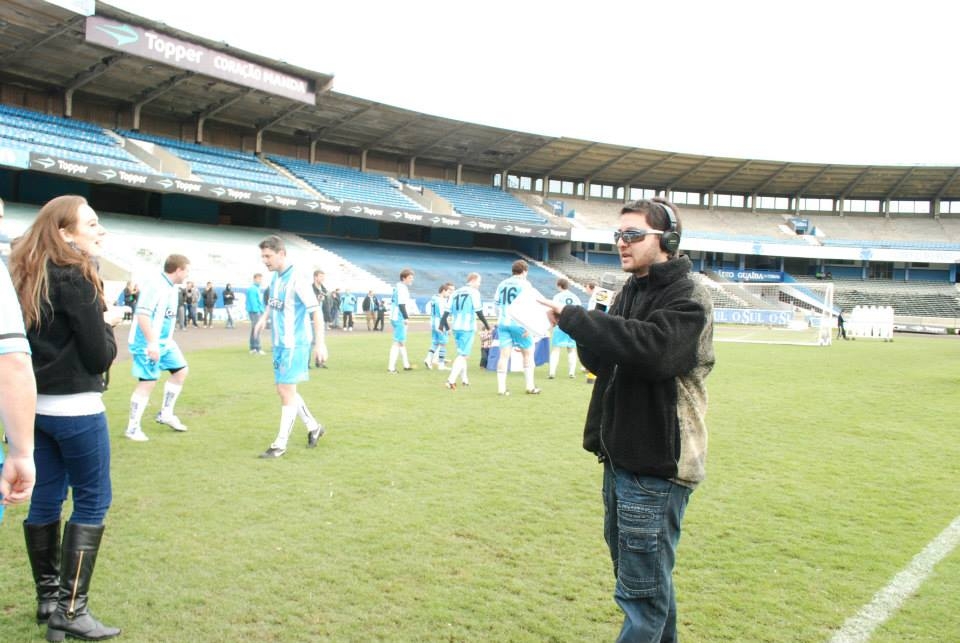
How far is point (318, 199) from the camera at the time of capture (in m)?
38.1

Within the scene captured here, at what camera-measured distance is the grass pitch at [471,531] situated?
3602mm

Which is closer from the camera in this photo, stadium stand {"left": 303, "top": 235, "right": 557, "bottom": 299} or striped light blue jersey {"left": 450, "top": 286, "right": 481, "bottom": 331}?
striped light blue jersey {"left": 450, "top": 286, "right": 481, "bottom": 331}

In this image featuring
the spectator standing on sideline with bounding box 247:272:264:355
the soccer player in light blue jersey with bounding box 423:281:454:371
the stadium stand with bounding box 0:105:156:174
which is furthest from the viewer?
the stadium stand with bounding box 0:105:156:174

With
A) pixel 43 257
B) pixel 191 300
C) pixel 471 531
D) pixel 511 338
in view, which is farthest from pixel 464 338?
pixel 191 300

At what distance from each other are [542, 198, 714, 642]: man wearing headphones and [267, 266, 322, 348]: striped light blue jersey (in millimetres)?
4622

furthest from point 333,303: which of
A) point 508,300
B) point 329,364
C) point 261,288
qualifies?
point 508,300

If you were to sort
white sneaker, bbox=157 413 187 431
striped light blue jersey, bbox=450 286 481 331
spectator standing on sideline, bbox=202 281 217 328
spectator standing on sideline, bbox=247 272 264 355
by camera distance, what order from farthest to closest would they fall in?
spectator standing on sideline, bbox=202 281 217 328 → spectator standing on sideline, bbox=247 272 264 355 → striped light blue jersey, bbox=450 286 481 331 → white sneaker, bbox=157 413 187 431

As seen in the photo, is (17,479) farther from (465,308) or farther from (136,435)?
(465,308)

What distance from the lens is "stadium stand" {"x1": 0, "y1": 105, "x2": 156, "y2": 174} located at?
28984 mm

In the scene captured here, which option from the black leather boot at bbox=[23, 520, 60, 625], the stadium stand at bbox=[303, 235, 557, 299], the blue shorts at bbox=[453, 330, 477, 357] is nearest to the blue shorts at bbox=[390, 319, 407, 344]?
the blue shorts at bbox=[453, 330, 477, 357]

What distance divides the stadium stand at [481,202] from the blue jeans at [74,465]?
43.0 m

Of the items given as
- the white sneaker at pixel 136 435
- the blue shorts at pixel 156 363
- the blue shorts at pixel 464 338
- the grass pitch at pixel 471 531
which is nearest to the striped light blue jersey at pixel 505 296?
the blue shorts at pixel 464 338

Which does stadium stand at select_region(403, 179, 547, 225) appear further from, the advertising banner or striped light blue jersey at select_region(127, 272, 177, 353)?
striped light blue jersey at select_region(127, 272, 177, 353)

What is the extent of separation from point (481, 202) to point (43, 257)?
4685cm
